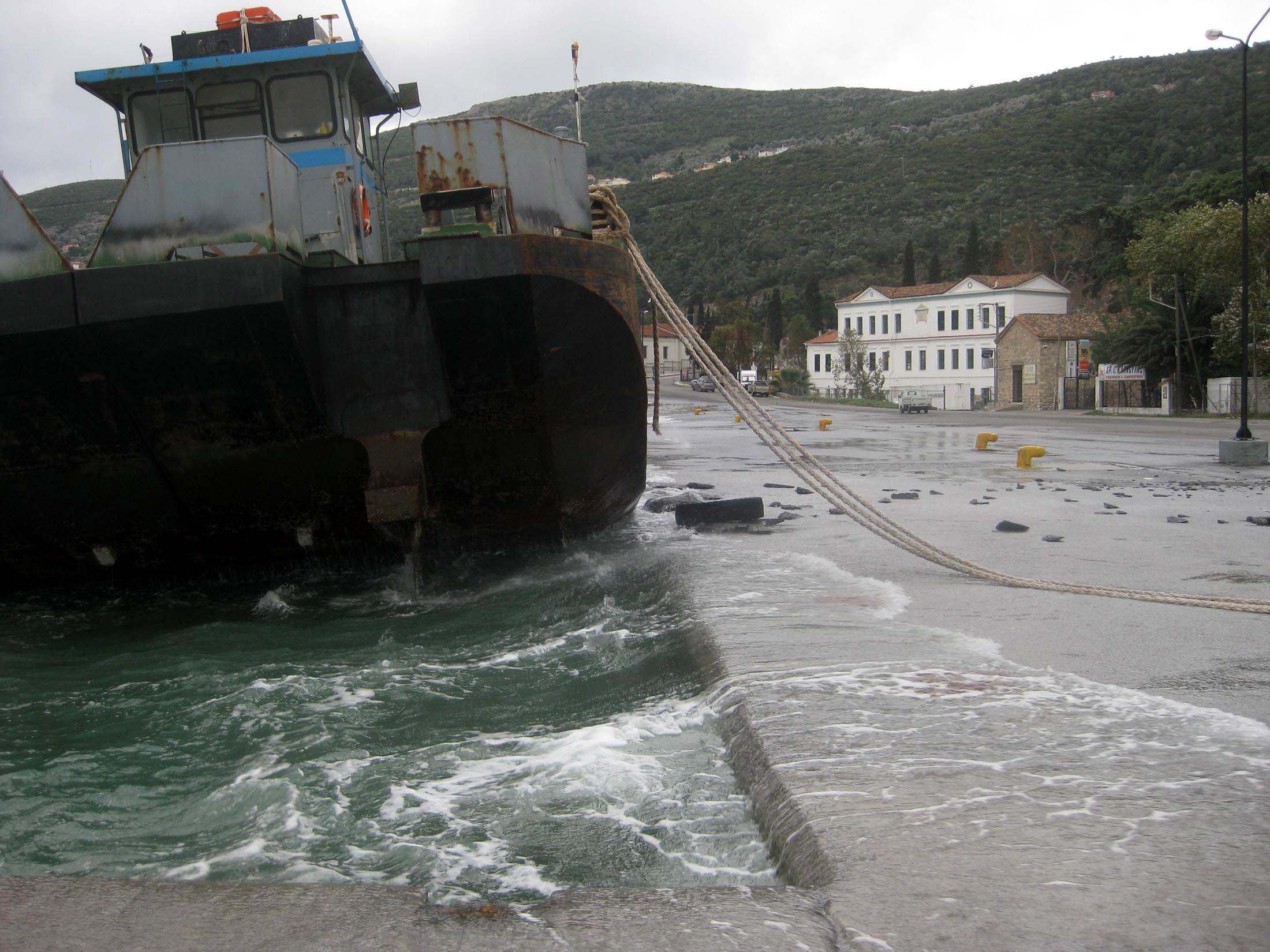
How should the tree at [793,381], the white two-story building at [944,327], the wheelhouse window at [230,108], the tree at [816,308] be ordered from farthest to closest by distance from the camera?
the tree at [816,308] < the tree at [793,381] < the white two-story building at [944,327] < the wheelhouse window at [230,108]

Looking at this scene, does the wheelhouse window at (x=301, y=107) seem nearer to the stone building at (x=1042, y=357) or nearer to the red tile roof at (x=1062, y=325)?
the stone building at (x=1042, y=357)

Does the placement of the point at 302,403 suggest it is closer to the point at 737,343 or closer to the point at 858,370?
the point at 858,370

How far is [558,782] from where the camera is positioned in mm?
3389

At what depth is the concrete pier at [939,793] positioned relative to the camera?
212cm

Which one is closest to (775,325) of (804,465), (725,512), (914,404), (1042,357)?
(1042,357)

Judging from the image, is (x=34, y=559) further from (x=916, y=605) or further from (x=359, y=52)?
(x=916, y=605)

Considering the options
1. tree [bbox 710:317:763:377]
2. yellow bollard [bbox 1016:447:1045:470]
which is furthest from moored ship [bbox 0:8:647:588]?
tree [bbox 710:317:763:377]

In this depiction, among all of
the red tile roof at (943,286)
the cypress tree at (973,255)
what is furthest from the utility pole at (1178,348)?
the cypress tree at (973,255)

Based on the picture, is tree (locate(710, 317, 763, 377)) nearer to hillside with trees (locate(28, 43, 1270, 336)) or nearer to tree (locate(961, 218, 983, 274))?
hillside with trees (locate(28, 43, 1270, 336))

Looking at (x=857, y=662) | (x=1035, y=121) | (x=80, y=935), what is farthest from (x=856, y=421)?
(x=1035, y=121)

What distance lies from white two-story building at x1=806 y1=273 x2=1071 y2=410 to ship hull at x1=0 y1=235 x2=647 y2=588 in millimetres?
52668

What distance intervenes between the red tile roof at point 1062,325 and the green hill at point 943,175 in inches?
577

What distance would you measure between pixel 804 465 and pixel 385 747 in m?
4.65

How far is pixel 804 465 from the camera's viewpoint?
26.0 ft
